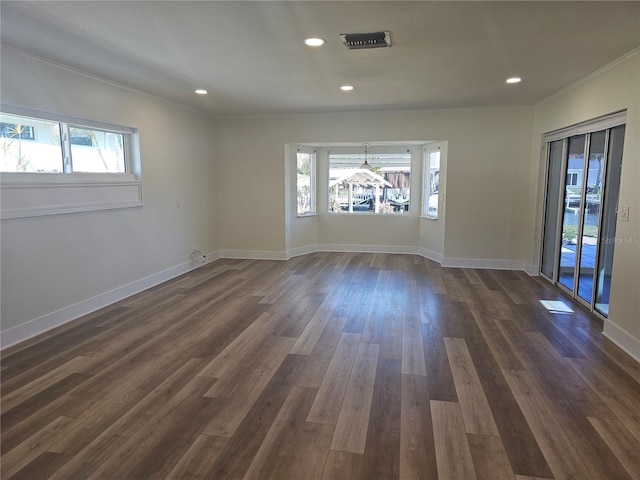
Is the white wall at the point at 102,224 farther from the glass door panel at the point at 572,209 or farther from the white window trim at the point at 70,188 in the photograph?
the glass door panel at the point at 572,209

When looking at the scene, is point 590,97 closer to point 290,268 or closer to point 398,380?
point 398,380

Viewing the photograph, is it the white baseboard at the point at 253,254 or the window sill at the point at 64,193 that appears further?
the white baseboard at the point at 253,254

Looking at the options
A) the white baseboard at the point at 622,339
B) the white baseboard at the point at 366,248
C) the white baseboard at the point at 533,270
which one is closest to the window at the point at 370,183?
the white baseboard at the point at 366,248

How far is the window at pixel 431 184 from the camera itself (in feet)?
23.1

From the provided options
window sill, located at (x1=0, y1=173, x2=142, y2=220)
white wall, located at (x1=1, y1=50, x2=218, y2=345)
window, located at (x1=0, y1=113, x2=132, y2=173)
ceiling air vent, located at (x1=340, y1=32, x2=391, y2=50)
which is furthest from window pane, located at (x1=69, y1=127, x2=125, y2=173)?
ceiling air vent, located at (x1=340, y1=32, x2=391, y2=50)

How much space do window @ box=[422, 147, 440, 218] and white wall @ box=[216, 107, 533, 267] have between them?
0.29 meters

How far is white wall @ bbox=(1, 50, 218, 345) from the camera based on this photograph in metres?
3.45

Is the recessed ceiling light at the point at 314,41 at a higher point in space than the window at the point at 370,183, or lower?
higher

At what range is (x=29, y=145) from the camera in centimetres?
366

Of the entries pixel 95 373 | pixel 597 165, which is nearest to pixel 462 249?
pixel 597 165

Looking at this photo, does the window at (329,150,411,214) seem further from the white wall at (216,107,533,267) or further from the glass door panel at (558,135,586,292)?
the glass door panel at (558,135,586,292)

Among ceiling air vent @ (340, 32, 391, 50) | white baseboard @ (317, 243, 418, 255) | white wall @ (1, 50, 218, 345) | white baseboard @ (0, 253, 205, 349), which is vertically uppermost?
ceiling air vent @ (340, 32, 391, 50)

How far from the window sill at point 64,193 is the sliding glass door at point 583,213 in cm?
524

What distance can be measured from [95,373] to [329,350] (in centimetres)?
178
